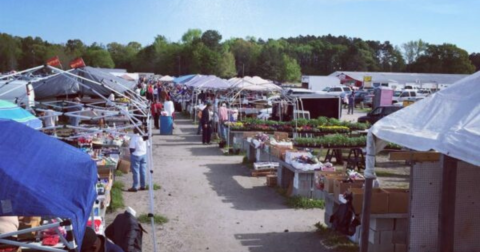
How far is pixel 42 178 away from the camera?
393 cm

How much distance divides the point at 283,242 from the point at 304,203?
7.97 feet

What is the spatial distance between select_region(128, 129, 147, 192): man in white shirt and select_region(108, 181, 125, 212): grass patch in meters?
0.39

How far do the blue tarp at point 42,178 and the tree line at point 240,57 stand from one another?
77.7 m

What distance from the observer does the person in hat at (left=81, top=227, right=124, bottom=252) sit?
5703 mm

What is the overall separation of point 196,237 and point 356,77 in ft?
234

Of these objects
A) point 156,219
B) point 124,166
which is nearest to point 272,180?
point 156,219

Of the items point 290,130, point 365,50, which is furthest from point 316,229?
point 365,50

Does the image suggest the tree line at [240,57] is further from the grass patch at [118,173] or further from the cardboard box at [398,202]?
the cardboard box at [398,202]

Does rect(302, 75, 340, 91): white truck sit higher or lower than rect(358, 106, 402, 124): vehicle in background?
higher

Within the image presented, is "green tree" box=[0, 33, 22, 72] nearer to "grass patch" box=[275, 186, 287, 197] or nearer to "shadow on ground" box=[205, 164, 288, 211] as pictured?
"shadow on ground" box=[205, 164, 288, 211]

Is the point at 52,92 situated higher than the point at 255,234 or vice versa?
the point at 52,92

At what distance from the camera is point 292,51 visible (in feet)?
415

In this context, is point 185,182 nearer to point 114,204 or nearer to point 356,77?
point 114,204

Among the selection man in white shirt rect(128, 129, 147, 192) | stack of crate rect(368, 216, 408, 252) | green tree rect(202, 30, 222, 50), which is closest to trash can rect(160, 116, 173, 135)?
man in white shirt rect(128, 129, 147, 192)
